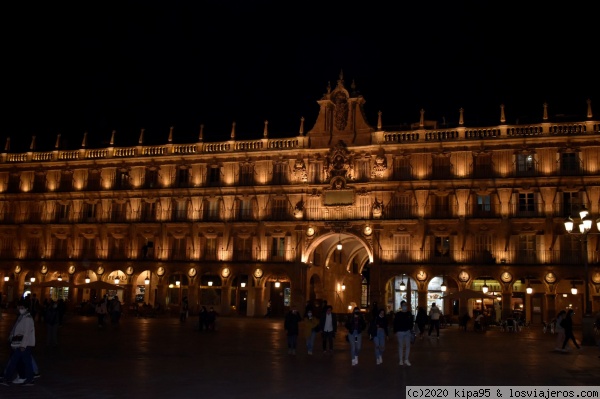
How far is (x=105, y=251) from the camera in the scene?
59.2 m

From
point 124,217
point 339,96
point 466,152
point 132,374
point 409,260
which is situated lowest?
point 132,374

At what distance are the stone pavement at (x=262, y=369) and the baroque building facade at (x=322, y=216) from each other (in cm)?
2167

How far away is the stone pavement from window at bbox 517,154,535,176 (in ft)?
80.0

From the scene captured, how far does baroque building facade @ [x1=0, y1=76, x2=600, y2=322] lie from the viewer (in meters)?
48.6

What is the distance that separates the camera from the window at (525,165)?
49406mm

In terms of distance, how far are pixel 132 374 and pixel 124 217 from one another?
45073 mm

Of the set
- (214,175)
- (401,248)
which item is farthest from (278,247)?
(401,248)

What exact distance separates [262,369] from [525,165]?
3739 cm

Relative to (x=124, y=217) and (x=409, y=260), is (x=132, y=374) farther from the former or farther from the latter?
(x=124, y=217)

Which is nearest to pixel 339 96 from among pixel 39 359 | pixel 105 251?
pixel 105 251

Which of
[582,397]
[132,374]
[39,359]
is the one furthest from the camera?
[39,359]

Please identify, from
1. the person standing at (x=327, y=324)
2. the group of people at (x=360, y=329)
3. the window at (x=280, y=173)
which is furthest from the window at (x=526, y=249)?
the person standing at (x=327, y=324)

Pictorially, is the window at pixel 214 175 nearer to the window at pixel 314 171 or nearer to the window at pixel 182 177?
the window at pixel 182 177

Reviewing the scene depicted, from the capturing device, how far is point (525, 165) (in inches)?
1954
